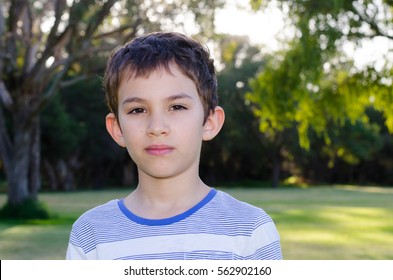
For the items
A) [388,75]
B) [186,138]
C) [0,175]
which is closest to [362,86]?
[388,75]

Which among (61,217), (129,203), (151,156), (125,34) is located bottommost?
(61,217)

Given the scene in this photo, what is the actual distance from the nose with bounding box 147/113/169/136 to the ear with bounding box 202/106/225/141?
0.24m

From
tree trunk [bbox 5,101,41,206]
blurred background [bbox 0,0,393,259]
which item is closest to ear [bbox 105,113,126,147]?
blurred background [bbox 0,0,393,259]

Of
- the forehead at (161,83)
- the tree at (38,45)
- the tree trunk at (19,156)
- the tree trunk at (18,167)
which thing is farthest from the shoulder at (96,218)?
the tree trunk at (18,167)

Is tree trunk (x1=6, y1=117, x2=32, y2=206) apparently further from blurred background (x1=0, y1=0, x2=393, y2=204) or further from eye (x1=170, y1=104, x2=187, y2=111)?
eye (x1=170, y1=104, x2=187, y2=111)

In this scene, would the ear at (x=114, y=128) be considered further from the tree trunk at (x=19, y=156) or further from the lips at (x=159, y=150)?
the tree trunk at (x=19, y=156)

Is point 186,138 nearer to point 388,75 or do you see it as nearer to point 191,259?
point 191,259

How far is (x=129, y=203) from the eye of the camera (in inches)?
96.5

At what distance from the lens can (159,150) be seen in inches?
92.9

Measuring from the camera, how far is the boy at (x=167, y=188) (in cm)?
227

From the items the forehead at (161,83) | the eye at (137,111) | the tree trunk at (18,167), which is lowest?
the tree trunk at (18,167)

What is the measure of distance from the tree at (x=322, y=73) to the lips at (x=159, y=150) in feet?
39.3
